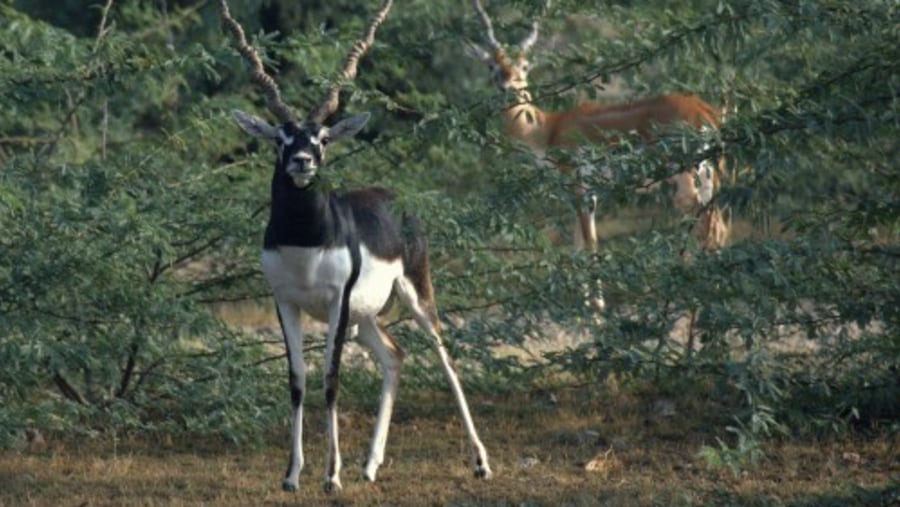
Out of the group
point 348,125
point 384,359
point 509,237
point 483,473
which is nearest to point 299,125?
point 348,125

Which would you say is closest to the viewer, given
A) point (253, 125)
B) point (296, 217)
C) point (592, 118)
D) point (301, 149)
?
point (301, 149)

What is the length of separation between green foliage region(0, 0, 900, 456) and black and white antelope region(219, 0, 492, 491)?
0.71 ft

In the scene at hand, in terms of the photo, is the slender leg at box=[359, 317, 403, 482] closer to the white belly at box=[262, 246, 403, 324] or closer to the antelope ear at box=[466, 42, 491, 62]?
the white belly at box=[262, 246, 403, 324]

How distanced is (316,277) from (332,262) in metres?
0.11

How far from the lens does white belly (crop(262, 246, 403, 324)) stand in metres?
8.68

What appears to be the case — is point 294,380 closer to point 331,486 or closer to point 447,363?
point 331,486

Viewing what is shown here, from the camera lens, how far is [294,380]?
8961 millimetres

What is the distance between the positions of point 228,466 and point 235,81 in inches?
337

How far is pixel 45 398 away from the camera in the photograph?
10422mm

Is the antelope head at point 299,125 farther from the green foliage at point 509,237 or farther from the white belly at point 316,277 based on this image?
the white belly at point 316,277

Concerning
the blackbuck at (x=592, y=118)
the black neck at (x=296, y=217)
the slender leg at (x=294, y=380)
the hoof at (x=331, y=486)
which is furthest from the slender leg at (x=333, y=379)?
the blackbuck at (x=592, y=118)

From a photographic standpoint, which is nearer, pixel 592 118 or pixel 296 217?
pixel 296 217

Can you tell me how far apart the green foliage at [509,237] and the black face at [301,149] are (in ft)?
0.58

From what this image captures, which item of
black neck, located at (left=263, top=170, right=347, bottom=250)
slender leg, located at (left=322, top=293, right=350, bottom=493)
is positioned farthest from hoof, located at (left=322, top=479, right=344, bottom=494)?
black neck, located at (left=263, top=170, right=347, bottom=250)
